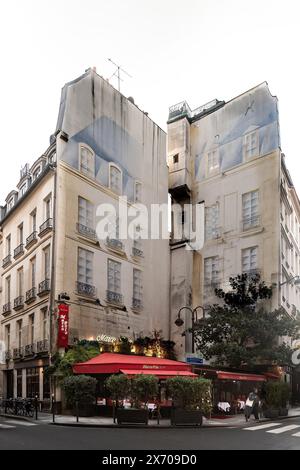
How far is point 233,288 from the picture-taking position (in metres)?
30.8

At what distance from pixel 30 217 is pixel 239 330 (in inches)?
557

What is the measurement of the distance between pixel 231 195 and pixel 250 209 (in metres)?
1.71

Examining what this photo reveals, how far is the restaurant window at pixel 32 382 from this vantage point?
92.3 feet

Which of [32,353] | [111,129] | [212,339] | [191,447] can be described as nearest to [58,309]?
[32,353]

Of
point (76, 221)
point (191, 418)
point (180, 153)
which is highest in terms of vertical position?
point (180, 153)

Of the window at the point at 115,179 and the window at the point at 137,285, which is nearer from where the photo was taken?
the window at the point at 115,179

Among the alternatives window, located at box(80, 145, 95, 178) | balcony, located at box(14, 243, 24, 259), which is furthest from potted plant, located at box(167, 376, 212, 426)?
balcony, located at box(14, 243, 24, 259)

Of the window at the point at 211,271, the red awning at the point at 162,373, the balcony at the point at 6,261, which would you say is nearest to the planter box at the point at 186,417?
the red awning at the point at 162,373

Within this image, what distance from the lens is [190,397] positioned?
20.2m

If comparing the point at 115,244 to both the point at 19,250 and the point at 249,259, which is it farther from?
the point at 249,259

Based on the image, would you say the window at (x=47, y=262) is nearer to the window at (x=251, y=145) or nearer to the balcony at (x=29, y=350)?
the balcony at (x=29, y=350)

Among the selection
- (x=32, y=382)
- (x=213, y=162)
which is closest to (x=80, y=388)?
(x=32, y=382)

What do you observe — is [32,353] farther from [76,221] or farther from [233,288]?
[233,288]

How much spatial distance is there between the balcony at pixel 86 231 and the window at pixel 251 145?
11.3 m
